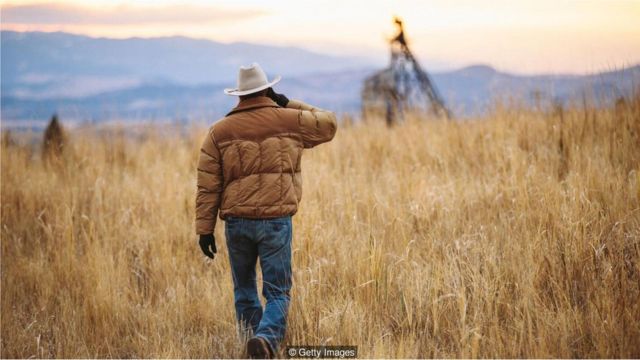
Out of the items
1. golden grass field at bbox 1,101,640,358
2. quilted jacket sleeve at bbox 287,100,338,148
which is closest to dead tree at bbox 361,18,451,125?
golden grass field at bbox 1,101,640,358

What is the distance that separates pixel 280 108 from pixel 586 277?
2.32m

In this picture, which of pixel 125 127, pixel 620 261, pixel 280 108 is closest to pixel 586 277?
pixel 620 261

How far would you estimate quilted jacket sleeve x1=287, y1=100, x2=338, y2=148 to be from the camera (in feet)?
11.2

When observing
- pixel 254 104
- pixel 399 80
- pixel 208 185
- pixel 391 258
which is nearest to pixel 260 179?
pixel 208 185

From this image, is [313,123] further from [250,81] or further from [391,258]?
[391,258]

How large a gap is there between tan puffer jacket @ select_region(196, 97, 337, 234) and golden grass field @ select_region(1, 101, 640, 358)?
0.82 meters

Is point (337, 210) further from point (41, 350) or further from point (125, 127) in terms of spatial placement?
point (125, 127)

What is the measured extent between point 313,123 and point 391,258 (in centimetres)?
157

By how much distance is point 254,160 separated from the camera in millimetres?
3330

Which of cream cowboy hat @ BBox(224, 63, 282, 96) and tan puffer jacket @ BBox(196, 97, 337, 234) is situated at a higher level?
cream cowboy hat @ BBox(224, 63, 282, 96)

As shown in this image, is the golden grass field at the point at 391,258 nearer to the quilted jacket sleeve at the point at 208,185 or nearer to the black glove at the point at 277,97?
the quilted jacket sleeve at the point at 208,185

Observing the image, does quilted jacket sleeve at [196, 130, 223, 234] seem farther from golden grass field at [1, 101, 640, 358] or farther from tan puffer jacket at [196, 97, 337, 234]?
golden grass field at [1, 101, 640, 358]

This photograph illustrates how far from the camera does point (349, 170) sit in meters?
7.05

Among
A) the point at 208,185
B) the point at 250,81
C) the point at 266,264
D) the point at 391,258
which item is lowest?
the point at 391,258
